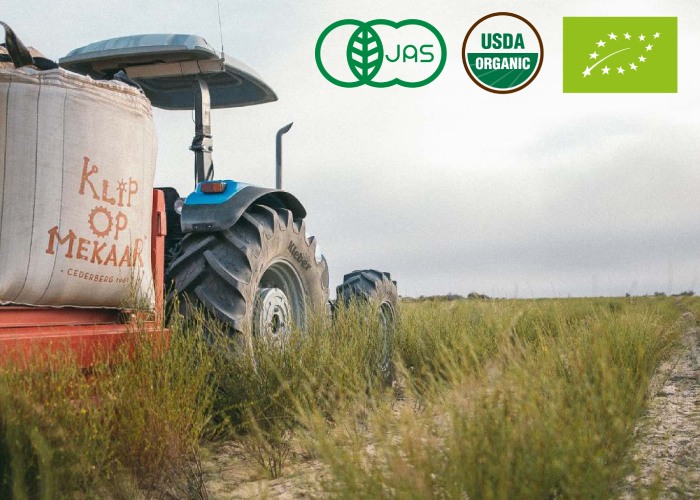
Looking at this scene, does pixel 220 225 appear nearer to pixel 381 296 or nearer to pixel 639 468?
pixel 639 468

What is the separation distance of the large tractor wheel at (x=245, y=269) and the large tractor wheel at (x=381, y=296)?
1.50 meters

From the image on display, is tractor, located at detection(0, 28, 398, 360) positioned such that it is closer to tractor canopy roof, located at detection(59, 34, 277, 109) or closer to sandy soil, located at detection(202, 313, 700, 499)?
tractor canopy roof, located at detection(59, 34, 277, 109)

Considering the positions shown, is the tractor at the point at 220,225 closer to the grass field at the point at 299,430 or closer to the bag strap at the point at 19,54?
the grass field at the point at 299,430

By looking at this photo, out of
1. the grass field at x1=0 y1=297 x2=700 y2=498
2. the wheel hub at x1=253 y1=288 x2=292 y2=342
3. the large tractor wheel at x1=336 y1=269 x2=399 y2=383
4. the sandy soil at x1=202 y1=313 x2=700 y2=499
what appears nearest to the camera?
the grass field at x1=0 y1=297 x2=700 y2=498

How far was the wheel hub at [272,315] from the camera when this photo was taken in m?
4.08

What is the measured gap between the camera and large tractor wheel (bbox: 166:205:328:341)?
150 inches

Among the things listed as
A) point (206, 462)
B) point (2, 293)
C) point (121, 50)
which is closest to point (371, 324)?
point (206, 462)

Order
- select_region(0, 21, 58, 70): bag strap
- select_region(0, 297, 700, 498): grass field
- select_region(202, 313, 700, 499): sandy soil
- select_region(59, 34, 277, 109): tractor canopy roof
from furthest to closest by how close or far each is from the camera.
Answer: select_region(59, 34, 277, 109): tractor canopy roof, select_region(0, 21, 58, 70): bag strap, select_region(202, 313, 700, 499): sandy soil, select_region(0, 297, 700, 498): grass field

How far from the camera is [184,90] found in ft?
18.5

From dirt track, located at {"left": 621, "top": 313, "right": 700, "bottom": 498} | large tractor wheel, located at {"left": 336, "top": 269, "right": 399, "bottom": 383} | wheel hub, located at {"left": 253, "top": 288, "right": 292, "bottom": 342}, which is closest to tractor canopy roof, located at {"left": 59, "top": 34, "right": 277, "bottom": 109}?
wheel hub, located at {"left": 253, "top": 288, "right": 292, "bottom": 342}

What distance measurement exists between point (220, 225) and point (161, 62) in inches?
61.2

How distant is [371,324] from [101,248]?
8.51ft

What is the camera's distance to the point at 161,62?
15.6 feet

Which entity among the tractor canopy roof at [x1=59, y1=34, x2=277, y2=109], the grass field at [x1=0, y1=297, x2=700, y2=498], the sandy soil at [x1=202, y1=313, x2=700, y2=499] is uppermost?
the tractor canopy roof at [x1=59, y1=34, x2=277, y2=109]
